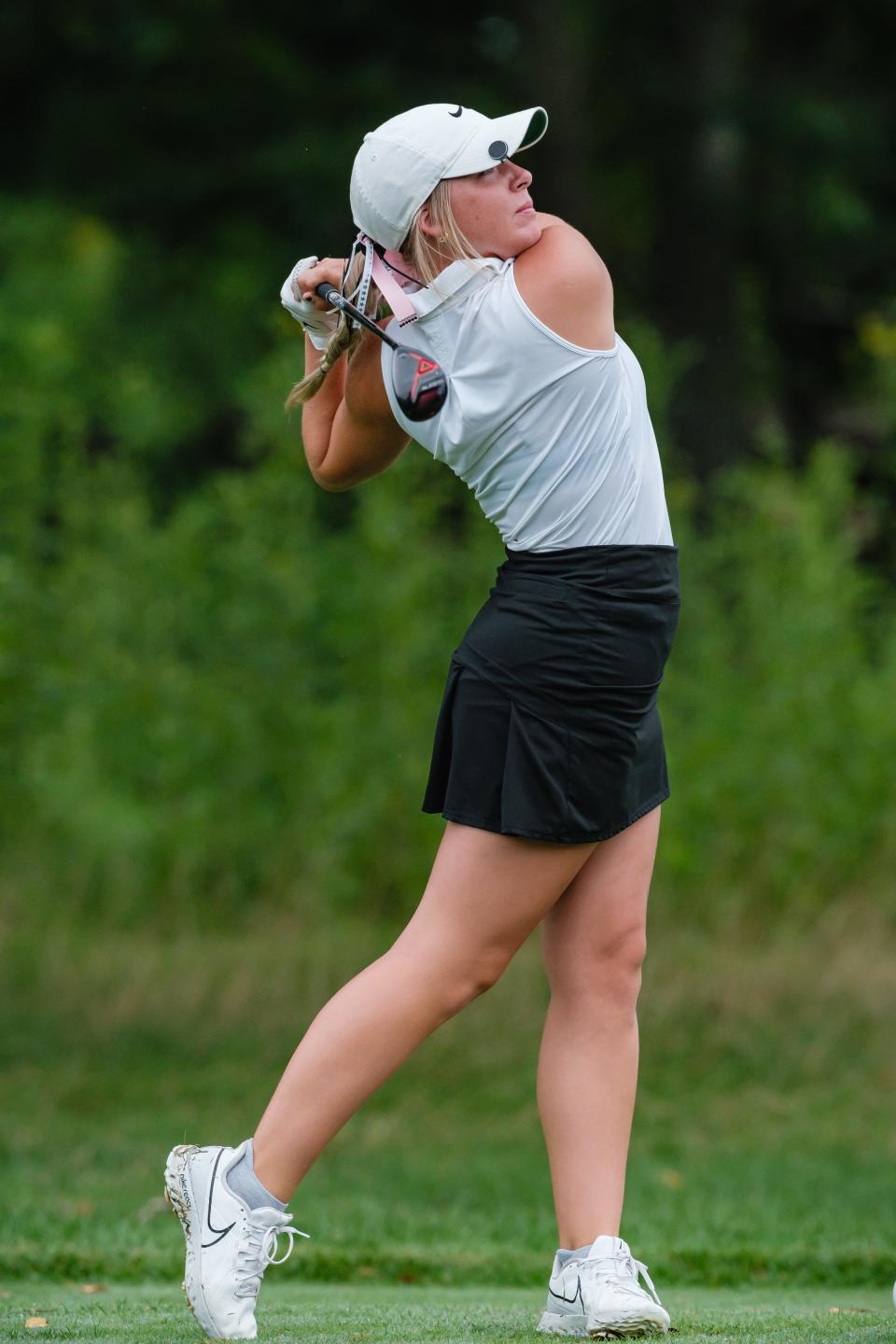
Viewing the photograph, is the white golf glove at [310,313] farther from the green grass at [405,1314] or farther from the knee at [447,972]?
the green grass at [405,1314]

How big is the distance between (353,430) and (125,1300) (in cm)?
182

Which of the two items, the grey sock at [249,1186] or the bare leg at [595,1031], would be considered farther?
the bare leg at [595,1031]

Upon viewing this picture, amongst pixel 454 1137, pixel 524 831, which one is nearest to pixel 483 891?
pixel 524 831

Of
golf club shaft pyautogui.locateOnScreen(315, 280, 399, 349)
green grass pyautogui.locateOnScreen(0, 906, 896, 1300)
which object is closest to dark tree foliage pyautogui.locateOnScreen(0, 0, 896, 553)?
green grass pyautogui.locateOnScreen(0, 906, 896, 1300)

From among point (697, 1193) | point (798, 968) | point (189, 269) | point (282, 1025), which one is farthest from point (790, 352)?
point (697, 1193)

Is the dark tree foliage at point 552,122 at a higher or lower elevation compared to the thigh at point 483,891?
higher

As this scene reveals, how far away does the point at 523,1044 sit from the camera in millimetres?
7445

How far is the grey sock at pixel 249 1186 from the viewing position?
298 centimetres

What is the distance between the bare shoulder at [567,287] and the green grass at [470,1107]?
8.60ft

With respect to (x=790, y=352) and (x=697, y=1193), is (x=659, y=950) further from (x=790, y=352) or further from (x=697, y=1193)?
(x=790, y=352)

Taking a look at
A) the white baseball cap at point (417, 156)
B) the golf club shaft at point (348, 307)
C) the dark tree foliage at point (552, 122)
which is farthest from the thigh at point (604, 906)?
the dark tree foliage at point (552, 122)

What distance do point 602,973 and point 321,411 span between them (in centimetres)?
111

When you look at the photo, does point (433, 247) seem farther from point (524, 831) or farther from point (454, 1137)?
point (454, 1137)

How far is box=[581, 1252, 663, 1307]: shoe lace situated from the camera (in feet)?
10.1
